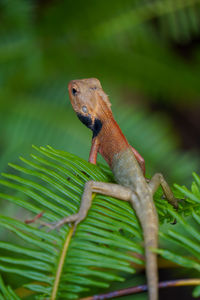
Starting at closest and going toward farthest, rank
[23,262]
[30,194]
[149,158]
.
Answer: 1. [23,262]
2. [30,194]
3. [149,158]

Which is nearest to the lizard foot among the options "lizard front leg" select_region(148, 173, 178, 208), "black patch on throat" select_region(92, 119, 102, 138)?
"lizard front leg" select_region(148, 173, 178, 208)

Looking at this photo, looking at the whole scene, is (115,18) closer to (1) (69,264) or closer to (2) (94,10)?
(2) (94,10)

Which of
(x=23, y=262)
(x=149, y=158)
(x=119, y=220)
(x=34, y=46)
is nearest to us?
(x=23, y=262)

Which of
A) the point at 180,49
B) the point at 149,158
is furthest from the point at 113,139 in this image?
the point at 180,49

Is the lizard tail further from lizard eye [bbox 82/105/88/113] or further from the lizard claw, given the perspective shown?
lizard eye [bbox 82/105/88/113]

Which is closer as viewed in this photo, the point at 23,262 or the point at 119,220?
the point at 23,262

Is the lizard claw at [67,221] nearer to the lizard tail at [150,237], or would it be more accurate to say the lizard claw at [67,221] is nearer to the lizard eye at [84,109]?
the lizard tail at [150,237]
